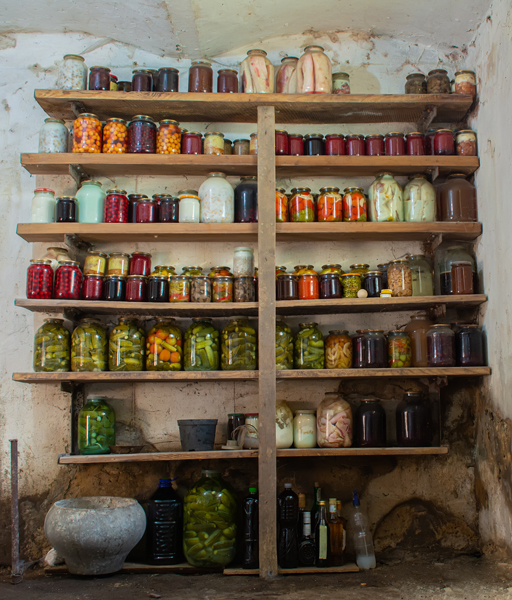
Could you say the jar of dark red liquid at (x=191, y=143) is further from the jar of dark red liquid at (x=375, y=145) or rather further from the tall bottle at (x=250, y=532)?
the tall bottle at (x=250, y=532)

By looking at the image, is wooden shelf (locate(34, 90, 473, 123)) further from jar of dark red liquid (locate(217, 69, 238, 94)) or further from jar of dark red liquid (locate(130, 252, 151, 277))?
jar of dark red liquid (locate(130, 252, 151, 277))

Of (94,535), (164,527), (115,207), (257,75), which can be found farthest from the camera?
(257,75)

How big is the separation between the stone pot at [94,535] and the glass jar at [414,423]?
4.25 ft

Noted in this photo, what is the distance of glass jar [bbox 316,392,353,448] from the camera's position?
8.98 feet

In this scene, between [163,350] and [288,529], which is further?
[163,350]

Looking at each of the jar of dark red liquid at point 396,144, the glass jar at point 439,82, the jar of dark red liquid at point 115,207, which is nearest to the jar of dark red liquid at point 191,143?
the jar of dark red liquid at point 115,207

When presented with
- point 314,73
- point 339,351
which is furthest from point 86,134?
point 339,351

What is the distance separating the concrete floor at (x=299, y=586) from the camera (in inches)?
87.4

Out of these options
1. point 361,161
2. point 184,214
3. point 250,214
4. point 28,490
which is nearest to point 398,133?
point 361,161

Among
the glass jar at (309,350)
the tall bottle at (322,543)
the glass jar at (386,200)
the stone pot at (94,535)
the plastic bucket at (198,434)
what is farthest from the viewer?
the glass jar at (386,200)

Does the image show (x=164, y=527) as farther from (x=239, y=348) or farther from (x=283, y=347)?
(x=283, y=347)

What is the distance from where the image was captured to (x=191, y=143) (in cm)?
295

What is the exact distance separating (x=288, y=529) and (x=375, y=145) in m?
1.96

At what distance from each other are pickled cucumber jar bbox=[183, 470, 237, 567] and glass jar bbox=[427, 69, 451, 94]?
2309 mm
